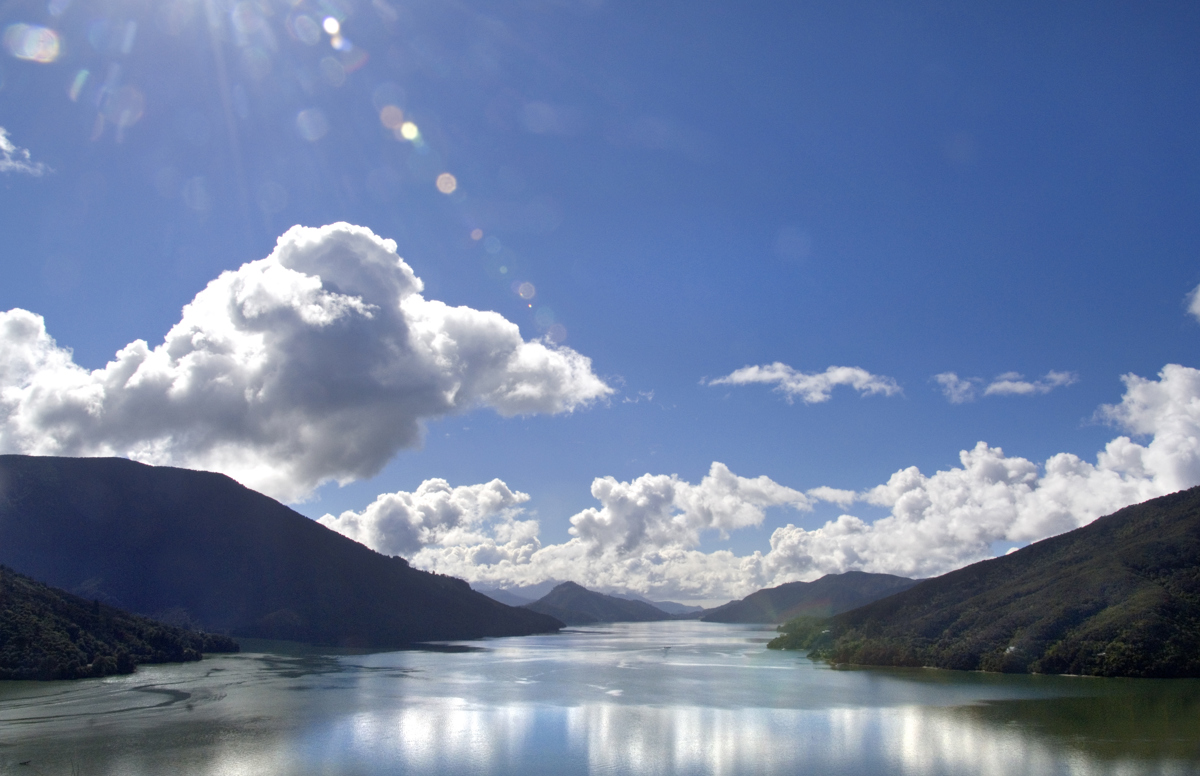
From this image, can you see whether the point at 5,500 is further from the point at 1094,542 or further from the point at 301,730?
the point at 1094,542

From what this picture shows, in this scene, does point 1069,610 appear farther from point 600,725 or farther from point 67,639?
point 67,639

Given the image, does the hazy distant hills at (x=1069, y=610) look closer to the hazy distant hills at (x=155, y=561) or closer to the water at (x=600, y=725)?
the water at (x=600, y=725)

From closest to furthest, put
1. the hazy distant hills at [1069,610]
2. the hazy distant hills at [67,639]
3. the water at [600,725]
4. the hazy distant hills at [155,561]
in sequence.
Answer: the water at [600,725] < the hazy distant hills at [67,639] < the hazy distant hills at [1069,610] < the hazy distant hills at [155,561]

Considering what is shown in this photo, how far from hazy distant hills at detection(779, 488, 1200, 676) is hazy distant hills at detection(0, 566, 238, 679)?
9447 centimetres

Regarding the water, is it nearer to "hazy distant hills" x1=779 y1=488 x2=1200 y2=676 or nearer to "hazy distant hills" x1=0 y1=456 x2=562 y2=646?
"hazy distant hills" x1=779 y1=488 x2=1200 y2=676

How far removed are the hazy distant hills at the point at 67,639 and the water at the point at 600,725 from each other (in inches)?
138

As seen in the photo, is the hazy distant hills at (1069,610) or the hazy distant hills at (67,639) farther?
the hazy distant hills at (1069,610)

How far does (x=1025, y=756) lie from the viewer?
124 ft

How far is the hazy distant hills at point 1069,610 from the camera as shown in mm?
71000

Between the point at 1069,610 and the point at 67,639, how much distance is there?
110m

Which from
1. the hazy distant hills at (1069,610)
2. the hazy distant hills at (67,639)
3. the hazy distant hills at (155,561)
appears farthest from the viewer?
the hazy distant hills at (155,561)

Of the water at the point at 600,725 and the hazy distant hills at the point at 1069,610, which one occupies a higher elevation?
the hazy distant hills at the point at 1069,610

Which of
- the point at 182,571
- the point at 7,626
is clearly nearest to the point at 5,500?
the point at 182,571

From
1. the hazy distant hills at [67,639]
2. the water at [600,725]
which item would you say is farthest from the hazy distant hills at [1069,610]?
the hazy distant hills at [67,639]
